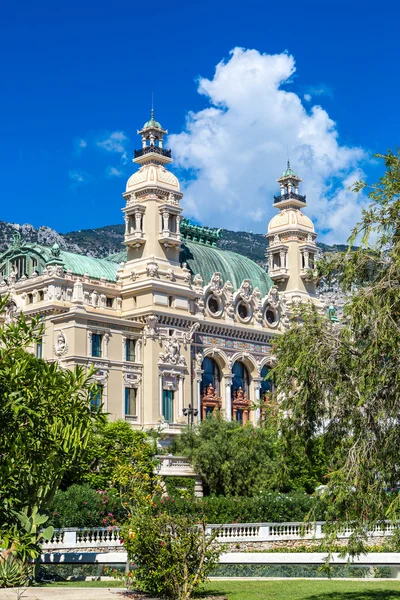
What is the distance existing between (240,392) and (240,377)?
1.60 meters

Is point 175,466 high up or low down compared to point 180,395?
down

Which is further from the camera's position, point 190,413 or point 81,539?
point 190,413

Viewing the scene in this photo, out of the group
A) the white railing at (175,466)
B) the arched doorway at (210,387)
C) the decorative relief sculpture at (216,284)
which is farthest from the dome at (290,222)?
the white railing at (175,466)

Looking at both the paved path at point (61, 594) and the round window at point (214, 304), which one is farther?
the round window at point (214, 304)

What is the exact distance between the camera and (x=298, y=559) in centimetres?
3372

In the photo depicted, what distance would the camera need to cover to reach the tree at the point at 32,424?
74.7ft

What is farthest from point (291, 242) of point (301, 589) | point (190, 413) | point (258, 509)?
point (301, 589)

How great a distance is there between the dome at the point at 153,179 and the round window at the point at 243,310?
38.7ft

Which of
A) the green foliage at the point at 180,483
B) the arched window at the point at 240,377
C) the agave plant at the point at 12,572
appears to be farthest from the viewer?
the arched window at the point at 240,377

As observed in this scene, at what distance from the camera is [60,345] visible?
66438mm

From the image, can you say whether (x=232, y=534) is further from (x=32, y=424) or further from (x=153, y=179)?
(x=153, y=179)

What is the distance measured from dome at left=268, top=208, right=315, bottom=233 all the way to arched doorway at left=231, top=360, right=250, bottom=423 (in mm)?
15998

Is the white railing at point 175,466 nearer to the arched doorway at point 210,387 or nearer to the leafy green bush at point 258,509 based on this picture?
the leafy green bush at point 258,509

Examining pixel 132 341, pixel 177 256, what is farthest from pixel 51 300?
pixel 177 256
